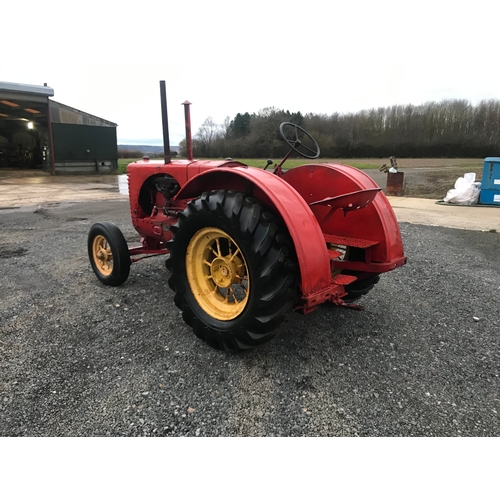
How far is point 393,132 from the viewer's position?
41125 millimetres

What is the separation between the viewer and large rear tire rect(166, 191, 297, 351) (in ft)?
6.80

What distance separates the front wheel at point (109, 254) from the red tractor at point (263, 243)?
1 cm

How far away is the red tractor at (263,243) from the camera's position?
2.08 meters

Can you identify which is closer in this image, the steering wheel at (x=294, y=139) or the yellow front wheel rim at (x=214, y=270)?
the yellow front wheel rim at (x=214, y=270)

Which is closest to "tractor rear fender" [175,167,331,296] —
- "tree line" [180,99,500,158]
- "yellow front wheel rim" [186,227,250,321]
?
"yellow front wheel rim" [186,227,250,321]

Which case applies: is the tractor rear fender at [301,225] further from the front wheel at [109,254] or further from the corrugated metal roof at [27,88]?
the corrugated metal roof at [27,88]

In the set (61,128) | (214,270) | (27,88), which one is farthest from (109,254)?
(61,128)

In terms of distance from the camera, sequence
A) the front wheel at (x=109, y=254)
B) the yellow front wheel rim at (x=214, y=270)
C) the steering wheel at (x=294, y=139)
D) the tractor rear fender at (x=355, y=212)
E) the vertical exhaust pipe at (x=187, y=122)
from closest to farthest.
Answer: the yellow front wheel rim at (x=214, y=270)
the tractor rear fender at (x=355, y=212)
the steering wheel at (x=294, y=139)
the front wheel at (x=109, y=254)
the vertical exhaust pipe at (x=187, y=122)

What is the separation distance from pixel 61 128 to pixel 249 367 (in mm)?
19976

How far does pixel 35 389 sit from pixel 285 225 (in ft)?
5.43

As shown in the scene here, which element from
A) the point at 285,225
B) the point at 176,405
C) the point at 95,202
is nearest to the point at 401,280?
the point at 285,225

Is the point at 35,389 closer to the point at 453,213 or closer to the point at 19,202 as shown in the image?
the point at 453,213

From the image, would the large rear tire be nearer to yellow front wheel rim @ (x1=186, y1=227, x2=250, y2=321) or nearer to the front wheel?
yellow front wheel rim @ (x1=186, y1=227, x2=250, y2=321)

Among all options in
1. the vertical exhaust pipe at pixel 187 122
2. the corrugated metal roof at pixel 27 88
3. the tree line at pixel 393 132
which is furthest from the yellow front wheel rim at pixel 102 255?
the tree line at pixel 393 132
